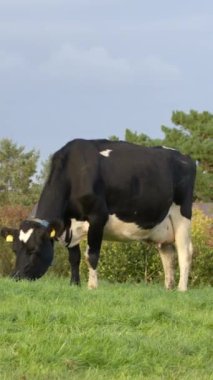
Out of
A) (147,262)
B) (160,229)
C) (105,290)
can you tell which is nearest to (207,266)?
(147,262)

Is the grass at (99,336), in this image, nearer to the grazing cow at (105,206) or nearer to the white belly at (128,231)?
the grazing cow at (105,206)

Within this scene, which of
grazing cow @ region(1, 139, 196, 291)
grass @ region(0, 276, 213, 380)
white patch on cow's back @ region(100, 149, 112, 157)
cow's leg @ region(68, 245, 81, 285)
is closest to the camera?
grass @ region(0, 276, 213, 380)

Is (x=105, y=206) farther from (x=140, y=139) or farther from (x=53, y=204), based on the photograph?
(x=140, y=139)

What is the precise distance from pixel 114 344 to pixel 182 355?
0.65 metres

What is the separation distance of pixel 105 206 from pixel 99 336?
5.53m

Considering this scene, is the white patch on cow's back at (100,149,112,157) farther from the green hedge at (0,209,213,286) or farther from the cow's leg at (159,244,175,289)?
the green hedge at (0,209,213,286)

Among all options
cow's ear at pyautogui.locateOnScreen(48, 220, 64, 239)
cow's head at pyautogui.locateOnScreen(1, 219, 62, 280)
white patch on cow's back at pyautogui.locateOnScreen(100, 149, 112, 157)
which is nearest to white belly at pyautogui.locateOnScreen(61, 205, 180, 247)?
cow's ear at pyautogui.locateOnScreen(48, 220, 64, 239)

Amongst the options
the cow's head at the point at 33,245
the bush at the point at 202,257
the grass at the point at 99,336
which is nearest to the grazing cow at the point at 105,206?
the cow's head at the point at 33,245

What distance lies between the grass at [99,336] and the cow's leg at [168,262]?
158 inches

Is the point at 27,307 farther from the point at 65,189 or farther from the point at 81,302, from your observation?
the point at 65,189

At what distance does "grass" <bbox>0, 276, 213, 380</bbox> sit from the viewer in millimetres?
7352

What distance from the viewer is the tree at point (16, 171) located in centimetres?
4069

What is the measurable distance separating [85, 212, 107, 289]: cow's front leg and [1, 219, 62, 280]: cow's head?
19.0 inches

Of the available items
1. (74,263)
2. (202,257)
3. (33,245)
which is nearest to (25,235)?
(33,245)
